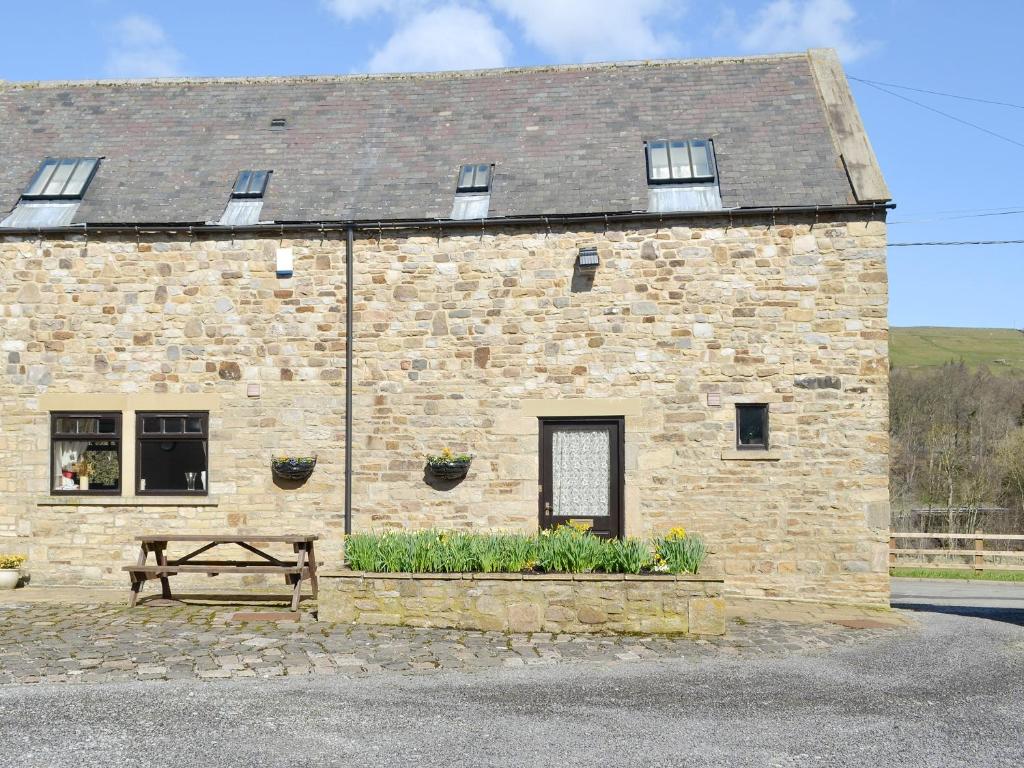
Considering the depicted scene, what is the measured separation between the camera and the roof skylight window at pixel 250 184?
40.6 ft

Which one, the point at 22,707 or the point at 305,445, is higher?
the point at 305,445

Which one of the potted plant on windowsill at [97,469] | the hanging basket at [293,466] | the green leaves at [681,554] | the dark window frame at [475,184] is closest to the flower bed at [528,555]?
the green leaves at [681,554]

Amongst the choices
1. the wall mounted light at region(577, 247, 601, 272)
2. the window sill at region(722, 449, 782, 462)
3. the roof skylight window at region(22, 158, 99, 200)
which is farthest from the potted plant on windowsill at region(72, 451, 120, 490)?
the window sill at region(722, 449, 782, 462)

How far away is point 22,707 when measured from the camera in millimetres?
5902

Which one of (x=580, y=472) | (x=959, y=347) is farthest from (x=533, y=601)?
(x=959, y=347)

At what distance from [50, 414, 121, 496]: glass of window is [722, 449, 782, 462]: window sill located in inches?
302

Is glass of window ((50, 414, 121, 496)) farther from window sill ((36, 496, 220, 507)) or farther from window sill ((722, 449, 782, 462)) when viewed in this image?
window sill ((722, 449, 782, 462))

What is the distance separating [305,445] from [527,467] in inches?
111

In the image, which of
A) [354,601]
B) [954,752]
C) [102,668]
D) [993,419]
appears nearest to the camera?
[954,752]

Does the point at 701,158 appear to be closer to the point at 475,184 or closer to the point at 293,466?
the point at 475,184

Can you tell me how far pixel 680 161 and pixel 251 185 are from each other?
18.9ft

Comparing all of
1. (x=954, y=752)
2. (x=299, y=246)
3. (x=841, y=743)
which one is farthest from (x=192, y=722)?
(x=299, y=246)

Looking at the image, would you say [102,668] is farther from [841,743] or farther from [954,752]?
[954,752]

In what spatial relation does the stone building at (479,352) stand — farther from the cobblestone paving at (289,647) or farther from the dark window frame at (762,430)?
the cobblestone paving at (289,647)
